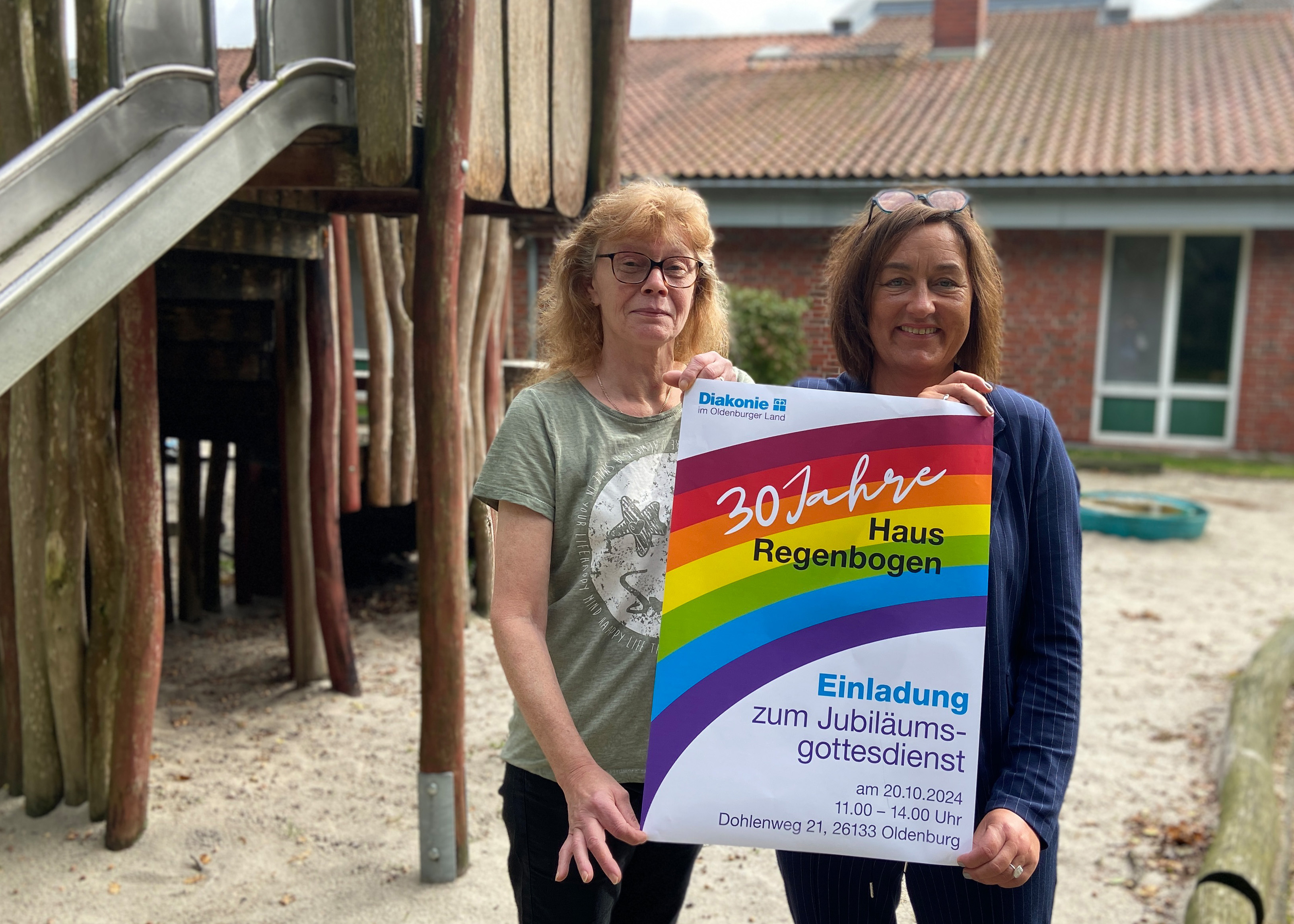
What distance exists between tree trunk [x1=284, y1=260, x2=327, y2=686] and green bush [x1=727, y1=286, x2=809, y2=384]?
681cm

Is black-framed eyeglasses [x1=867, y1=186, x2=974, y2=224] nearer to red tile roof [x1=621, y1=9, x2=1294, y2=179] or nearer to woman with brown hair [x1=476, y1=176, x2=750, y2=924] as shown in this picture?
woman with brown hair [x1=476, y1=176, x2=750, y2=924]

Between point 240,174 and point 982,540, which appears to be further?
point 240,174

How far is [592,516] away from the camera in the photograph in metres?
1.78

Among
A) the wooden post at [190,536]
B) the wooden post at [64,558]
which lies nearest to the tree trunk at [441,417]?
the wooden post at [64,558]

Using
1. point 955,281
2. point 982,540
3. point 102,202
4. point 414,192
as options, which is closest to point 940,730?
point 982,540

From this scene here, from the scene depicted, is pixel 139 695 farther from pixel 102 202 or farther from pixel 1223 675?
pixel 1223 675

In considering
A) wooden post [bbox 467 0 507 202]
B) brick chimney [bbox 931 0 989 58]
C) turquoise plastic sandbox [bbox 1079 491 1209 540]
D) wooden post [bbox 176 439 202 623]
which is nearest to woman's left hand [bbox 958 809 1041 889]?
wooden post [bbox 467 0 507 202]

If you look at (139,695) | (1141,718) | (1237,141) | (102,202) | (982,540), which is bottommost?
(1141,718)

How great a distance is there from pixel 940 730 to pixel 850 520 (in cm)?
34

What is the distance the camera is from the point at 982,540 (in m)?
1.65

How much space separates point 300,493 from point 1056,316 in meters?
11.5

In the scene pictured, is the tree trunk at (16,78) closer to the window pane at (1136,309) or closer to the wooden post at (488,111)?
the wooden post at (488,111)

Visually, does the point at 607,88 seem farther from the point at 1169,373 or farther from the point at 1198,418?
the point at 1198,418

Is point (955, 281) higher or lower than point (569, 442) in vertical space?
higher
